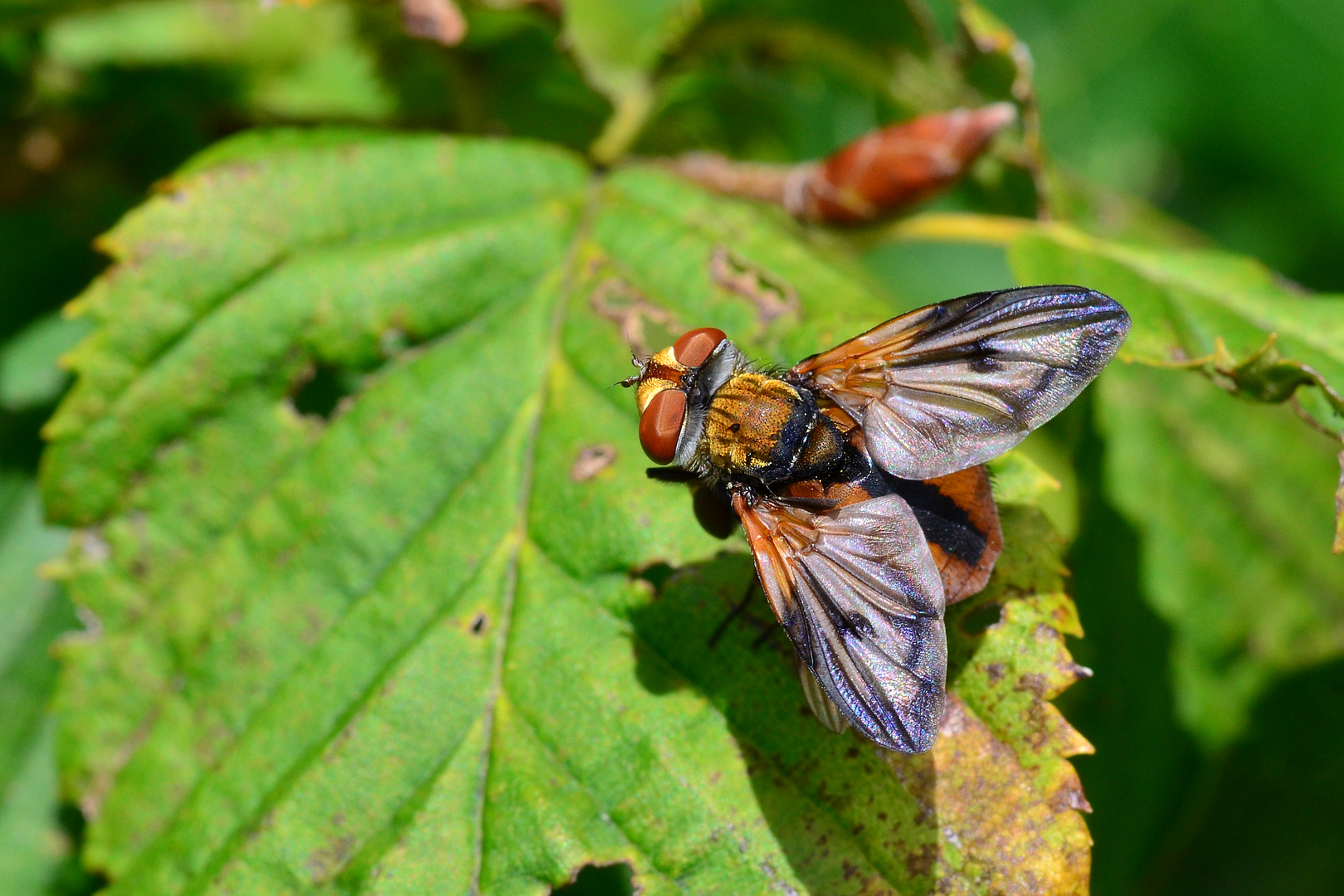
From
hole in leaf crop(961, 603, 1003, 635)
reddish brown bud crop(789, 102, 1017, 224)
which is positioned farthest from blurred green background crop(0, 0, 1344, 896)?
hole in leaf crop(961, 603, 1003, 635)

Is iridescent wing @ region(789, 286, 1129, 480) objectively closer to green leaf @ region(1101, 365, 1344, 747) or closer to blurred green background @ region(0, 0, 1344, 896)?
blurred green background @ region(0, 0, 1344, 896)

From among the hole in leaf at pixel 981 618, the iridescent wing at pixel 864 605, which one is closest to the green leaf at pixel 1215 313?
the hole in leaf at pixel 981 618

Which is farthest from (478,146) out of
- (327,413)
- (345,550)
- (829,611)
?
(829,611)

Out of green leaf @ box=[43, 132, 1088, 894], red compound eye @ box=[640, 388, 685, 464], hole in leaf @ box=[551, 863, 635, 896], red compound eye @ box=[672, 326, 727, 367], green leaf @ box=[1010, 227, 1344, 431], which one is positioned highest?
green leaf @ box=[1010, 227, 1344, 431]

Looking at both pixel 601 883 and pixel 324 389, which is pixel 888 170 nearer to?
pixel 324 389

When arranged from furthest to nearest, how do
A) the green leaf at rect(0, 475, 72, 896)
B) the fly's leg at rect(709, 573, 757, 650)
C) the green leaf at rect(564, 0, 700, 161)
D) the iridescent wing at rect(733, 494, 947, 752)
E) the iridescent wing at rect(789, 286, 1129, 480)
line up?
the green leaf at rect(564, 0, 700, 161) → the green leaf at rect(0, 475, 72, 896) → the fly's leg at rect(709, 573, 757, 650) → the iridescent wing at rect(789, 286, 1129, 480) → the iridescent wing at rect(733, 494, 947, 752)

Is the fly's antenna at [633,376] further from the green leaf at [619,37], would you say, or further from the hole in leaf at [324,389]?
the green leaf at [619,37]
